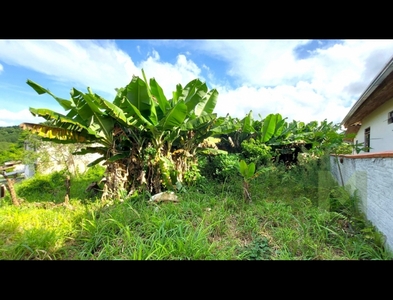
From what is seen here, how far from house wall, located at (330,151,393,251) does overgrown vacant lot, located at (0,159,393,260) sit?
0.11 m

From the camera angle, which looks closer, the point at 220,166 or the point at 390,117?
the point at 390,117

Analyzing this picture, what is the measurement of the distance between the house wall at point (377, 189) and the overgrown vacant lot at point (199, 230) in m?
0.11

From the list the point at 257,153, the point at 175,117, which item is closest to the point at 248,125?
the point at 257,153

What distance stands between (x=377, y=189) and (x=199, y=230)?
1.72 m

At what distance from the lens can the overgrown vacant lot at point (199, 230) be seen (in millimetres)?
1468

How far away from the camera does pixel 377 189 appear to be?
5.40ft

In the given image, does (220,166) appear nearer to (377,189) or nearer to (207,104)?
(207,104)

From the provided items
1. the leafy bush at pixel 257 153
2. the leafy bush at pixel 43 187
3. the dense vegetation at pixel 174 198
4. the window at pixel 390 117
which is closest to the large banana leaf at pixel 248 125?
the dense vegetation at pixel 174 198

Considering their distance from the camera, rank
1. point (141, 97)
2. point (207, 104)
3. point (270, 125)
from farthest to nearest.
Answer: point (270, 125)
point (207, 104)
point (141, 97)

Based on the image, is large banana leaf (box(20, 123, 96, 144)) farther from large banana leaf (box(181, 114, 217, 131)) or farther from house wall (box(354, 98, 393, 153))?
house wall (box(354, 98, 393, 153))

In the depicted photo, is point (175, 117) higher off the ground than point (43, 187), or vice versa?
point (175, 117)

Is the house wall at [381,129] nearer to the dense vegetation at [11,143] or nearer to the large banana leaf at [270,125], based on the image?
the large banana leaf at [270,125]
